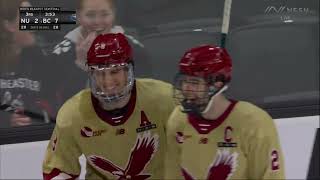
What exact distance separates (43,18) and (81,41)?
213mm

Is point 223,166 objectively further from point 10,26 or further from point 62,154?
point 10,26

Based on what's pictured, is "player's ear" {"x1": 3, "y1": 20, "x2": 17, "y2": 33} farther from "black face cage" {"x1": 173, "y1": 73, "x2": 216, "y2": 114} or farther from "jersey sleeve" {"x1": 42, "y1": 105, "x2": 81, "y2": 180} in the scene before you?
"black face cage" {"x1": 173, "y1": 73, "x2": 216, "y2": 114}

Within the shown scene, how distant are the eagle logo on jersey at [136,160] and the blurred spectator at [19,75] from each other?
745 millimetres

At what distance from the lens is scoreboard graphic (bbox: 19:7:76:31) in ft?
9.43

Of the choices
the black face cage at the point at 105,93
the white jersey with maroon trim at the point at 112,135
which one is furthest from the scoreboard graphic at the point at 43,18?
the black face cage at the point at 105,93

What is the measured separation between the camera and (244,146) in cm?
216

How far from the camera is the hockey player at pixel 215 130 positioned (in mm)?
2100

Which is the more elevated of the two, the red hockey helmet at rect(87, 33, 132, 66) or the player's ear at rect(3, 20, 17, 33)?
the player's ear at rect(3, 20, 17, 33)

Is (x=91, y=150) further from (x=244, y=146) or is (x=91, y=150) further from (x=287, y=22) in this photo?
(x=287, y=22)

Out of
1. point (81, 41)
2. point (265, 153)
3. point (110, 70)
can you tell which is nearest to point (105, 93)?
point (110, 70)

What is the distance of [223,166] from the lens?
7.20ft

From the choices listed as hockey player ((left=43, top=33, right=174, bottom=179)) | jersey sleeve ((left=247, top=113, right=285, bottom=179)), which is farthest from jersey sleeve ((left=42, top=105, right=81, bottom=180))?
jersey sleeve ((left=247, top=113, right=285, bottom=179))

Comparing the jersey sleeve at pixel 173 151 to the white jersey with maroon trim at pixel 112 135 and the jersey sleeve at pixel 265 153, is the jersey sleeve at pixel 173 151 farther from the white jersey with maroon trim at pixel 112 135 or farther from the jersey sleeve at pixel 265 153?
the jersey sleeve at pixel 265 153

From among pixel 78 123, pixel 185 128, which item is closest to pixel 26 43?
pixel 78 123
